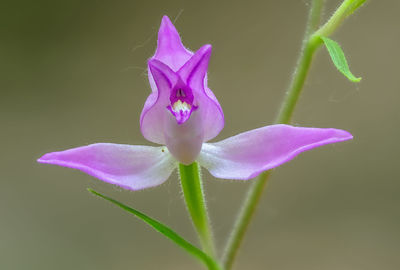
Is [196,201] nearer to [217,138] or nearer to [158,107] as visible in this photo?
[158,107]

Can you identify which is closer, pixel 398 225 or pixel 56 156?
pixel 56 156

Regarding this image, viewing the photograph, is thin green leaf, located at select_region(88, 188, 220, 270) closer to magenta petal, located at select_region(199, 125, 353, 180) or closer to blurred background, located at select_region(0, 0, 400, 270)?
magenta petal, located at select_region(199, 125, 353, 180)

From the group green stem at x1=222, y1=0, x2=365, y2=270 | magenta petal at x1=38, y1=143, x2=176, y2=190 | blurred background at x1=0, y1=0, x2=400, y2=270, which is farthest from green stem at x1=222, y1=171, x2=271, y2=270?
blurred background at x1=0, y1=0, x2=400, y2=270

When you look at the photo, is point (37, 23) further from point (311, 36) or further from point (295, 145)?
point (295, 145)

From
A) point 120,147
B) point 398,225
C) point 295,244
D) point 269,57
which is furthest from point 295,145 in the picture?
point 269,57

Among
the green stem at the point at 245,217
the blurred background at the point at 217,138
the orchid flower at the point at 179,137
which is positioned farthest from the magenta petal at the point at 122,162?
the blurred background at the point at 217,138
